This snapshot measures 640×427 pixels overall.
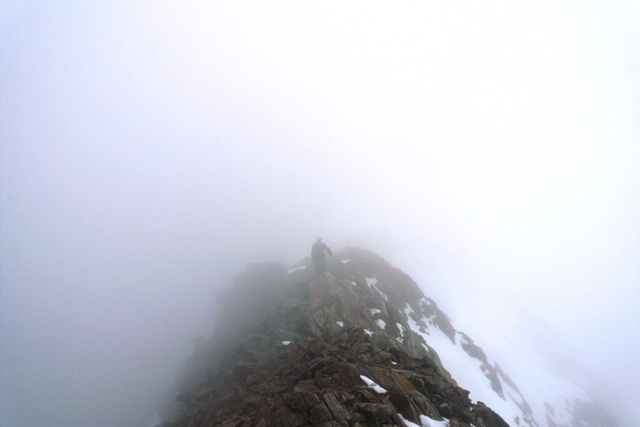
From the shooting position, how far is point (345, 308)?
1244 inches

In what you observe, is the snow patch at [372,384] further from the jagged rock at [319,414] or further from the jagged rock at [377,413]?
the jagged rock at [319,414]

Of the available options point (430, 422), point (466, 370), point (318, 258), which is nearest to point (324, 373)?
point (430, 422)

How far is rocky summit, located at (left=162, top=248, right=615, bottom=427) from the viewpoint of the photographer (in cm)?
1475

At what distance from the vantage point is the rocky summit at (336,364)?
14.8 m

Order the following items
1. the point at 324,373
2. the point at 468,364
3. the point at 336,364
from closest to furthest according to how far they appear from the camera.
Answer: the point at 324,373 < the point at 336,364 < the point at 468,364

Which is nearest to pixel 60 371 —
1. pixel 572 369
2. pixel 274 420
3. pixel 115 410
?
pixel 115 410

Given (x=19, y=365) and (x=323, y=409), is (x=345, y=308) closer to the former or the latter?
(x=323, y=409)

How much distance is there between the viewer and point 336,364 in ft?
58.7

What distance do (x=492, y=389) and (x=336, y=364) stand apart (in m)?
41.0

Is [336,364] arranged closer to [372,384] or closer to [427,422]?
[372,384]

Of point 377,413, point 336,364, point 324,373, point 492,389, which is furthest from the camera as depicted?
point 492,389

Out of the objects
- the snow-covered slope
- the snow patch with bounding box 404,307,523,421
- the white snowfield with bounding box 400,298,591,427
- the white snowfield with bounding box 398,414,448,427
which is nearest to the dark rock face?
the white snowfield with bounding box 398,414,448,427

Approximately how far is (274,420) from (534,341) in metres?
137

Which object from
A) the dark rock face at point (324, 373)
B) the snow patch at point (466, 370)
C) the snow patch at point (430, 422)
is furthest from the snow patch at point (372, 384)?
the snow patch at point (466, 370)
